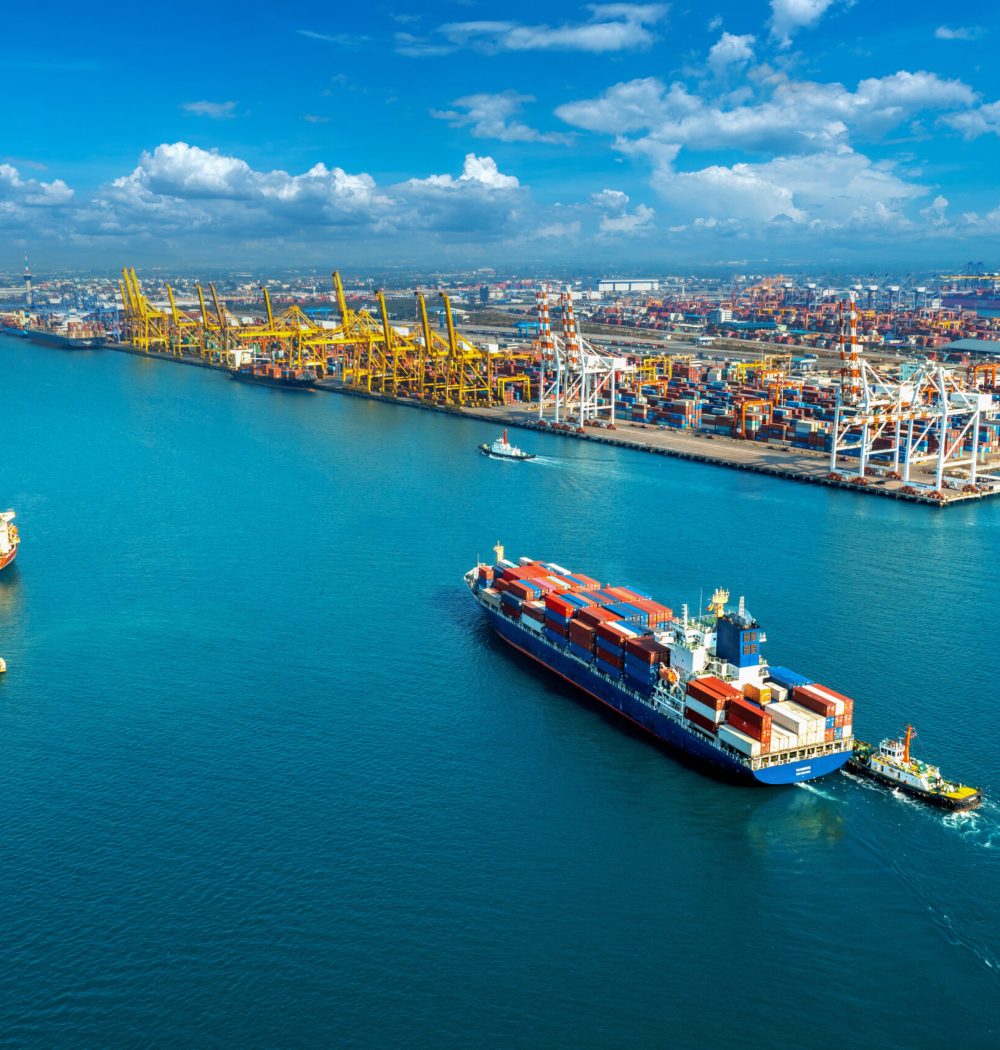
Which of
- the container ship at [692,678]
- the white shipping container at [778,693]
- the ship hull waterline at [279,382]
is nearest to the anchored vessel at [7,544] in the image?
the container ship at [692,678]

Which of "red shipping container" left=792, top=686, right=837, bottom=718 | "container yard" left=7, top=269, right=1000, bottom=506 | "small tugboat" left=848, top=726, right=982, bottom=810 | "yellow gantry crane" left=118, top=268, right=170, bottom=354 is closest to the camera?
"small tugboat" left=848, top=726, right=982, bottom=810

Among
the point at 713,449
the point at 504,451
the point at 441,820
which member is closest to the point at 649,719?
the point at 441,820

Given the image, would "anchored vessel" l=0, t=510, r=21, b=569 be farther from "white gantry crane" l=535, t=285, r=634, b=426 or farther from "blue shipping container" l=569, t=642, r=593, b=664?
"white gantry crane" l=535, t=285, r=634, b=426

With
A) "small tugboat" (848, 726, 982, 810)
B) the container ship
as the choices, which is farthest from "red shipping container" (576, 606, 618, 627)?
"small tugboat" (848, 726, 982, 810)

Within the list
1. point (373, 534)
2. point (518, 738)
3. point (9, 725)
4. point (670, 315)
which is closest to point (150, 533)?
point (373, 534)

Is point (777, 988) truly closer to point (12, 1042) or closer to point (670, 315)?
point (12, 1042)

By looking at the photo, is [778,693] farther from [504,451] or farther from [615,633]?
[504,451]
